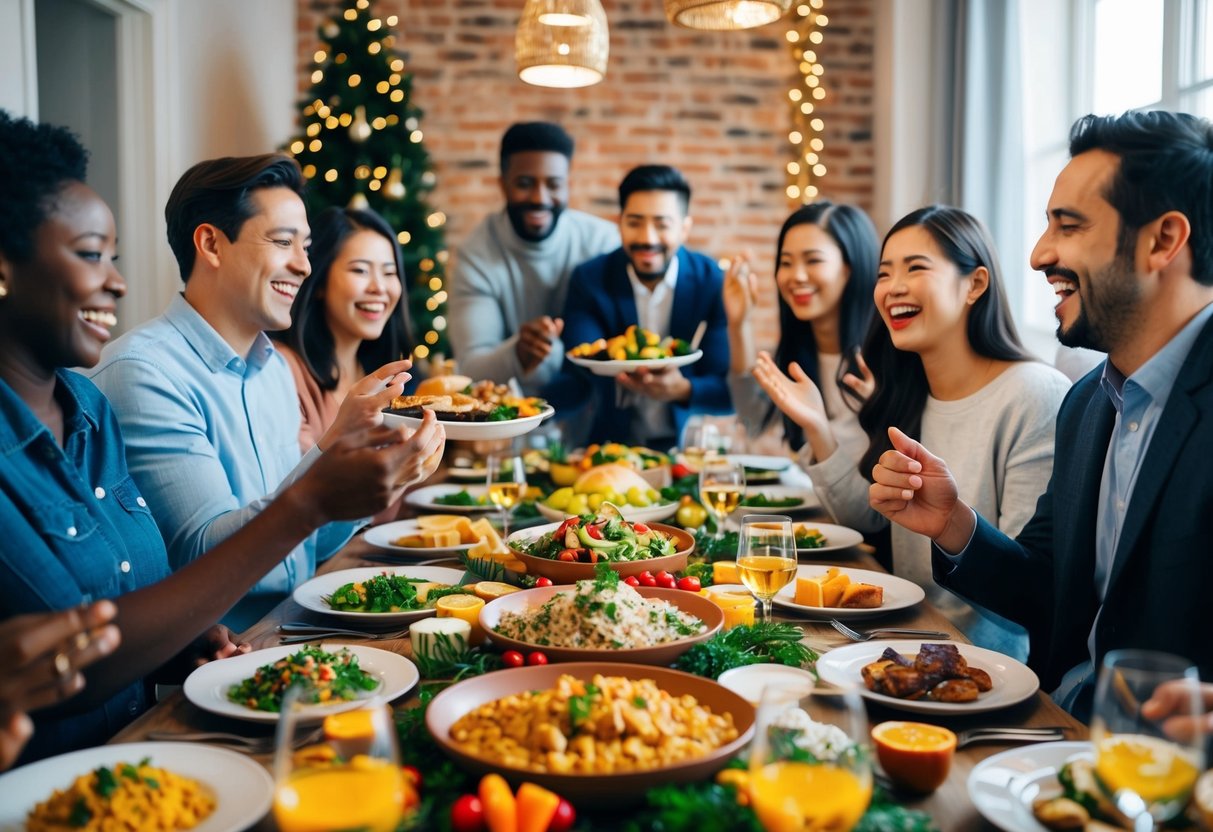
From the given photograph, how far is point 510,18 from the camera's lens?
5.64 m

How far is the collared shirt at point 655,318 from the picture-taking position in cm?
405

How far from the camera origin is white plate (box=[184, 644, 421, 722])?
125cm

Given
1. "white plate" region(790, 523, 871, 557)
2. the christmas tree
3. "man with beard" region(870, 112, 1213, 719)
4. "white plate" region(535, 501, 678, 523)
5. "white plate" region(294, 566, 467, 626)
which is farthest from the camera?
the christmas tree

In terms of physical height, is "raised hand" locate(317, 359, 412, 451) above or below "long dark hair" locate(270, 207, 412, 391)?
below

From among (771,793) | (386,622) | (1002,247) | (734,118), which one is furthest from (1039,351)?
(771,793)

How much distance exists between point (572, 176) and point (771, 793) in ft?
16.7

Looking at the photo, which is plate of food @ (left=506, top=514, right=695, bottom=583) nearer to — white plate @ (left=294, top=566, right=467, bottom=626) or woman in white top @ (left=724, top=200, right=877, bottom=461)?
white plate @ (left=294, top=566, right=467, bottom=626)

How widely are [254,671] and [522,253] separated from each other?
3.22m

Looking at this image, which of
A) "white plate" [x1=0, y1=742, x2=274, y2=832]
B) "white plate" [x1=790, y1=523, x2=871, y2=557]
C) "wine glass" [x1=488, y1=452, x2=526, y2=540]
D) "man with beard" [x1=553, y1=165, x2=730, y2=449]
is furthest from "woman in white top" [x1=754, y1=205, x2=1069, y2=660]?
"white plate" [x1=0, y1=742, x2=274, y2=832]

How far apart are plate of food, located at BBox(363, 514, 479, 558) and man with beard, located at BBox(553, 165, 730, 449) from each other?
65.0 inches

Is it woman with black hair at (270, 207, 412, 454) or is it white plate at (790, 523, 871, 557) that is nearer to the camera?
white plate at (790, 523, 871, 557)

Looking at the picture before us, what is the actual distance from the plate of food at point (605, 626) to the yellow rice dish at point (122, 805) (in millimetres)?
498

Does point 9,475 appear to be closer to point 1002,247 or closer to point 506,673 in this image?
point 506,673

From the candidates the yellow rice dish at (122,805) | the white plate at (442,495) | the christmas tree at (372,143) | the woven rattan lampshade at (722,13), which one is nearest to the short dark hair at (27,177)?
the yellow rice dish at (122,805)
